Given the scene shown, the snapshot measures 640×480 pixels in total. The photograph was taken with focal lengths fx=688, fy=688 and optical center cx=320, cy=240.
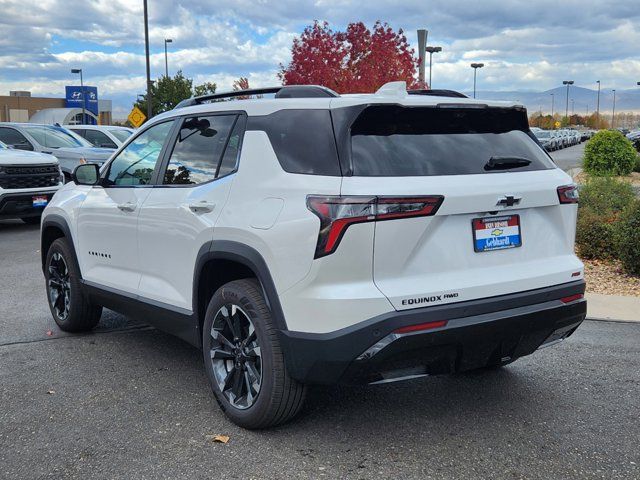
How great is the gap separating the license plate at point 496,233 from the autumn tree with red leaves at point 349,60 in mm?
21620

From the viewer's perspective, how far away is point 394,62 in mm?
25375

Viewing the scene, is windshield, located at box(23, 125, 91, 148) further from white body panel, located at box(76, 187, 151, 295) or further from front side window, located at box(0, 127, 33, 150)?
white body panel, located at box(76, 187, 151, 295)

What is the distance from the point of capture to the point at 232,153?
4027 millimetres

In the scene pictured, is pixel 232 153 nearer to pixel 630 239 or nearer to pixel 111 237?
pixel 111 237

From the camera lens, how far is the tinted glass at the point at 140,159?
4787 mm

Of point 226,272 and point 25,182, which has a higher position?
point 226,272

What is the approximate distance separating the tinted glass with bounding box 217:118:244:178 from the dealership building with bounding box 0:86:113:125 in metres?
75.6

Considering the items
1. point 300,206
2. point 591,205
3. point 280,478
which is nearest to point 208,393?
point 280,478

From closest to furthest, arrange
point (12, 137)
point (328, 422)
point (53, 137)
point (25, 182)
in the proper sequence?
point (328, 422)
point (25, 182)
point (12, 137)
point (53, 137)

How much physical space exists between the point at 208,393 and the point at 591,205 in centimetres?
768

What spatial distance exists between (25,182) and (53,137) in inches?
172

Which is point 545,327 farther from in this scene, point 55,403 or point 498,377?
point 55,403

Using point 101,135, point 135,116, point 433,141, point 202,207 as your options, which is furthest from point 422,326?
point 135,116

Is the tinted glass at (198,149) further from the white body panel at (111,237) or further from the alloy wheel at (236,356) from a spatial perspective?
the alloy wheel at (236,356)
